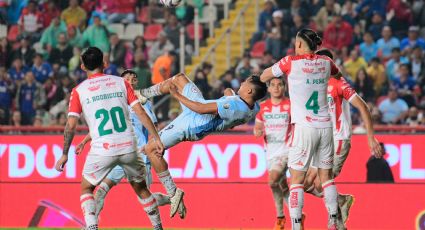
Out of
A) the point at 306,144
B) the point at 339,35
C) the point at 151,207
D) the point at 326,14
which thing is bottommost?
the point at 151,207

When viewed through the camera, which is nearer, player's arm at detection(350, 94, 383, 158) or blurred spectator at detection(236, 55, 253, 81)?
player's arm at detection(350, 94, 383, 158)

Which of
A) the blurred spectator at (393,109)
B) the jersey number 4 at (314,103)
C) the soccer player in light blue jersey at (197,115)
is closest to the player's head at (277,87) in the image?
the soccer player in light blue jersey at (197,115)

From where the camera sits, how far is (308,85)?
46.3 ft

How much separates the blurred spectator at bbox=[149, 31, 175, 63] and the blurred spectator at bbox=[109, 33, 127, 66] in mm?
612

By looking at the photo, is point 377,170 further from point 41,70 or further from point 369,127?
point 41,70

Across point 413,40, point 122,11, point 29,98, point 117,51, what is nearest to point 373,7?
point 413,40

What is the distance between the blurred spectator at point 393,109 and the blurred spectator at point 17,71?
309 inches

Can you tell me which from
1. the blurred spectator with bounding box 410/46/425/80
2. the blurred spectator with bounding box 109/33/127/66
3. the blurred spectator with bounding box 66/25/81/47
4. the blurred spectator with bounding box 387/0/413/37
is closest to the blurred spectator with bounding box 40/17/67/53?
the blurred spectator with bounding box 66/25/81/47

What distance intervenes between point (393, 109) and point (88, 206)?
35.1 ft

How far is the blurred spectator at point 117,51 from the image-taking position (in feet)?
86.8

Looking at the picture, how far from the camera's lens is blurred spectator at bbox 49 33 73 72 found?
27.0 meters

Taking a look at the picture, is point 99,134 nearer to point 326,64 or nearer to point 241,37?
point 326,64

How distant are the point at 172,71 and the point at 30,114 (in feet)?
10.2

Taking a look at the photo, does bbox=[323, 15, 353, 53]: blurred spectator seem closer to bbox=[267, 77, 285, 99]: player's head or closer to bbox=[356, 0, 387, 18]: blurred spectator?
bbox=[356, 0, 387, 18]: blurred spectator
